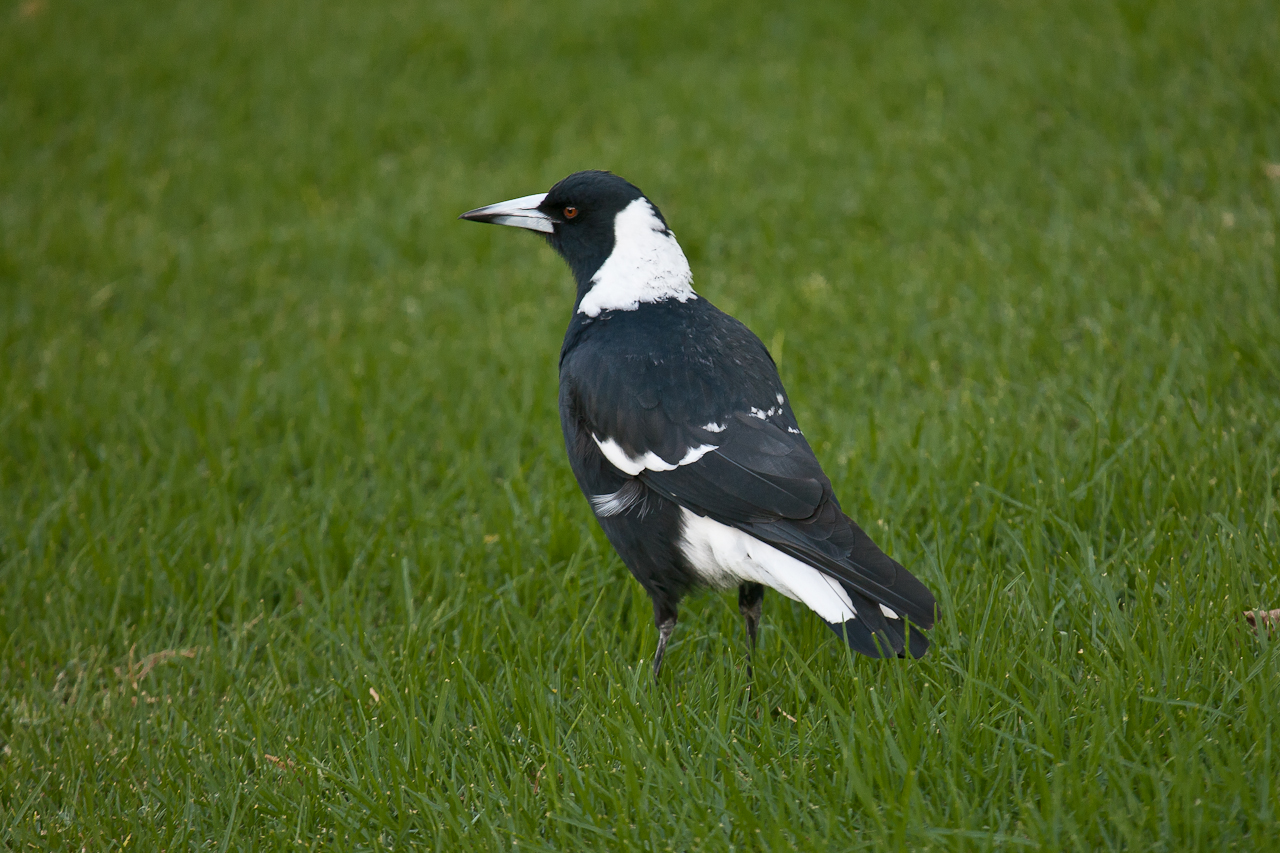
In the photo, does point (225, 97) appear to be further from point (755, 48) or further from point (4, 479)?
point (4, 479)

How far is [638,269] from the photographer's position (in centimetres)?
265

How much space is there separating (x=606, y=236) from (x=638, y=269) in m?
0.17

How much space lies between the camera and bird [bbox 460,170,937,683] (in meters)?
1.99

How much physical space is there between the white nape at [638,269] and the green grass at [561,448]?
2.38 ft

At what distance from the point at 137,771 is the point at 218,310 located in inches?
113

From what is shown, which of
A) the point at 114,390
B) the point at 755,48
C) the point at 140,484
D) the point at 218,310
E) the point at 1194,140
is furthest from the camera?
the point at 755,48

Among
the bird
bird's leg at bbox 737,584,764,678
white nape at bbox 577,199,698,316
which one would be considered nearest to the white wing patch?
the bird

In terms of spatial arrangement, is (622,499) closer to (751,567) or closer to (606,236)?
(751,567)

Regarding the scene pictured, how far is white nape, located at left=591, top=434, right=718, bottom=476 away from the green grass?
0.46 metres

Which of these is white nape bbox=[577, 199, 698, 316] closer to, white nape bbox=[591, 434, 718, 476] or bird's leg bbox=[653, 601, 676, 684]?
white nape bbox=[591, 434, 718, 476]

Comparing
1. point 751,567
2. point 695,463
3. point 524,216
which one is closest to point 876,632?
point 751,567

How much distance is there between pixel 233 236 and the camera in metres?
5.22

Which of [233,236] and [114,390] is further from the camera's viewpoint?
[233,236]

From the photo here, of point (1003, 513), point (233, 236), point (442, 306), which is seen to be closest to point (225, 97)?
point (233, 236)
